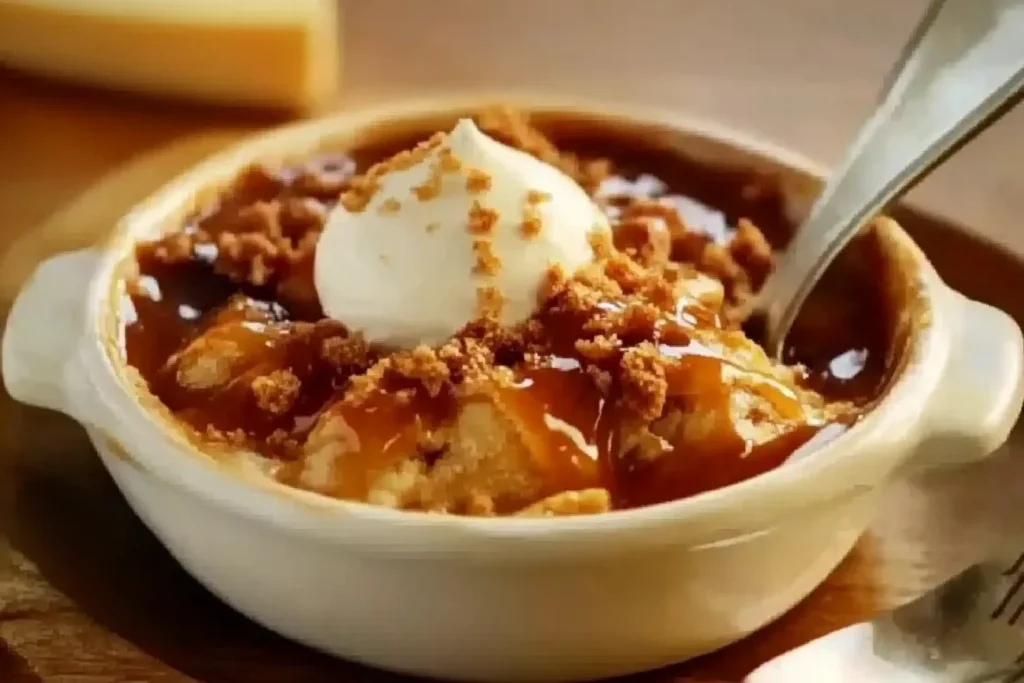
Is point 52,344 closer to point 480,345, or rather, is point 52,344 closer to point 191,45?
point 480,345

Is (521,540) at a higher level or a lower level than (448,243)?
lower

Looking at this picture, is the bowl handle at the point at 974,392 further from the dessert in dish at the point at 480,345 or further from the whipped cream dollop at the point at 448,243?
the whipped cream dollop at the point at 448,243

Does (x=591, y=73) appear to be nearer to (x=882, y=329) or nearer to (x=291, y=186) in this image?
(x=291, y=186)

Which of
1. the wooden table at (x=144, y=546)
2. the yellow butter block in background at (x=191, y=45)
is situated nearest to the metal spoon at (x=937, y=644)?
the wooden table at (x=144, y=546)

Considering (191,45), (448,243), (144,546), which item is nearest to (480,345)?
(448,243)

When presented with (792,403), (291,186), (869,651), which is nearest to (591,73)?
(291,186)

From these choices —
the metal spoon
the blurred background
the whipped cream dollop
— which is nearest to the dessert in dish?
the whipped cream dollop
